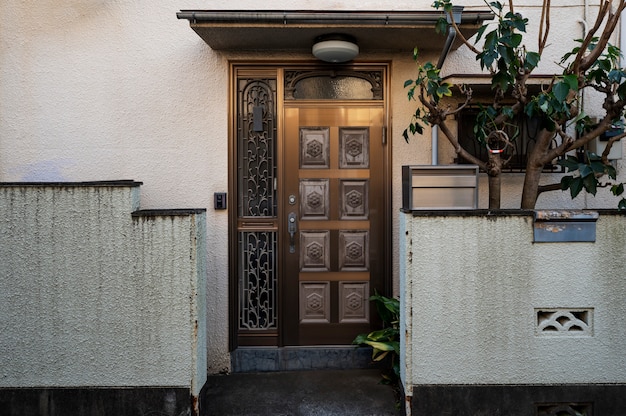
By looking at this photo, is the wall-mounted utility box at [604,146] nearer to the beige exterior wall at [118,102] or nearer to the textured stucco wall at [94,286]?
the beige exterior wall at [118,102]

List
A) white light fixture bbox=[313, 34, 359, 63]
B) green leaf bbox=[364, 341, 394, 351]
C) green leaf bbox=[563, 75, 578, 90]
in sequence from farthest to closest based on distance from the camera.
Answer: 1. white light fixture bbox=[313, 34, 359, 63]
2. green leaf bbox=[364, 341, 394, 351]
3. green leaf bbox=[563, 75, 578, 90]

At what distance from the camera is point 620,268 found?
322cm

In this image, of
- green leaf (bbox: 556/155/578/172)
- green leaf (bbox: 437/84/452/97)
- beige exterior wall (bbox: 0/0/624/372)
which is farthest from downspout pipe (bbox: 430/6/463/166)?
green leaf (bbox: 556/155/578/172)

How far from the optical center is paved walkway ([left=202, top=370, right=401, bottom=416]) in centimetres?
356

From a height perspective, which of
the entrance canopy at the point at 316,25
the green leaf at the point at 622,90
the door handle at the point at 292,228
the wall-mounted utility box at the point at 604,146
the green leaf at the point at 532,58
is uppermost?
the entrance canopy at the point at 316,25

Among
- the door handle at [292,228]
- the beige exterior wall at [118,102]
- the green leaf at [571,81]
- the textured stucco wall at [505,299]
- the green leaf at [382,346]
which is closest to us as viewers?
the green leaf at [571,81]

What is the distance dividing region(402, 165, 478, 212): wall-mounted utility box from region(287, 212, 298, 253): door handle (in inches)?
54.7

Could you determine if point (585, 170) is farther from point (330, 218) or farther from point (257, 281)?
point (257, 281)

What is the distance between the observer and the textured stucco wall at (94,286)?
3.27m

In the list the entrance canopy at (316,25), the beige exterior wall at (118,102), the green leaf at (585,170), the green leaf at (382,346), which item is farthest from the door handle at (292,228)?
the green leaf at (585,170)

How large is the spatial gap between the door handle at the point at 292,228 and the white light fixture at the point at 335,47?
162cm

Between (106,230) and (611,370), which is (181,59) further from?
(611,370)

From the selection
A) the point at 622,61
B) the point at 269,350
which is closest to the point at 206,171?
the point at 269,350

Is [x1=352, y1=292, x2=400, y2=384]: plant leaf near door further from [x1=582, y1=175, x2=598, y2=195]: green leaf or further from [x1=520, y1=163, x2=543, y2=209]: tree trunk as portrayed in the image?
[x1=582, y1=175, x2=598, y2=195]: green leaf
